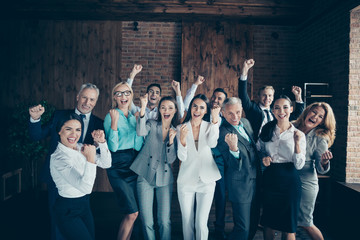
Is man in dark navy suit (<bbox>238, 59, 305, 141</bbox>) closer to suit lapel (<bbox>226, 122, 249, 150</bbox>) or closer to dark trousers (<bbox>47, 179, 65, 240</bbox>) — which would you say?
suit lapel (<bbox>226, 122, 249, 150</bbox>)

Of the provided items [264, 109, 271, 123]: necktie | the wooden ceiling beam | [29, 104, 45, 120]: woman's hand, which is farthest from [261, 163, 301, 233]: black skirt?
the wooden ceiling beam

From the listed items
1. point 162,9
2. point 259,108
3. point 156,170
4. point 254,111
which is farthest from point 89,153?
point 162,9

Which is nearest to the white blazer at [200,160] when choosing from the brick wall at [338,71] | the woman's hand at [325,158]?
the woman's hand at [325,158]

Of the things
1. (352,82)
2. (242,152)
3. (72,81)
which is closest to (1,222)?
(72,81)

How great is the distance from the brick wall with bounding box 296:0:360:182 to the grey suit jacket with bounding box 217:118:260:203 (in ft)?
7.00

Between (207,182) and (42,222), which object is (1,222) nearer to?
(42,222)

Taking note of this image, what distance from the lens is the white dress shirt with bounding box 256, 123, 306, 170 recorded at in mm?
2303

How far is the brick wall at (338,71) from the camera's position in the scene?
3627 mm

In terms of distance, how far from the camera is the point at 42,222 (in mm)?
3527

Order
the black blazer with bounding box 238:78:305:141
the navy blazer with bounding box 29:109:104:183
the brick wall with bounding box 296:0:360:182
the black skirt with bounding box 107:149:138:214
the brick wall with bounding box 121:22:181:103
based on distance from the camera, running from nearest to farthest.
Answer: the navy blazer with bounding box 29:109:104:183 → the black skirt with bounding box 107:149:138:214 → the black blazer with bounding box 238:78:305:141 → the brick wall with bounding box 296:0:360:182 → the brick wall with bounding box 121:22:181:103

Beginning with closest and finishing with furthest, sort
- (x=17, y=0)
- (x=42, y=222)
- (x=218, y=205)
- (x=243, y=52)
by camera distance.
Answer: (x=218, y=205), (x=42, y=222), (x=17, y=0), (x=243, y=52)

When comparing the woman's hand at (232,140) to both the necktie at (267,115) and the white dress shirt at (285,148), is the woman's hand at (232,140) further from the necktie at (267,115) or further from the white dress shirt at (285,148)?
the necktie at (267,115)

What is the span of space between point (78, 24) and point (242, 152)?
4.33 m

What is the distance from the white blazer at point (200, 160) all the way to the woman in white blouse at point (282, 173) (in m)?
0.51
